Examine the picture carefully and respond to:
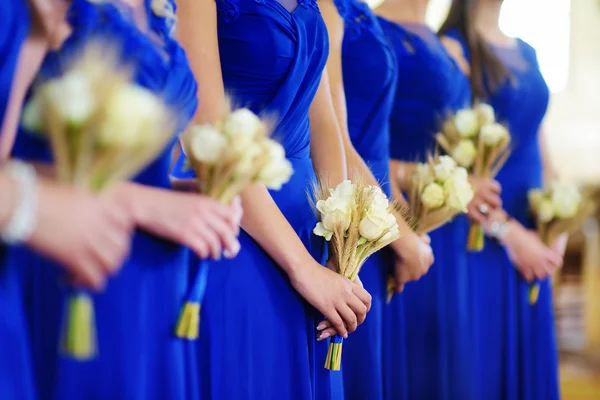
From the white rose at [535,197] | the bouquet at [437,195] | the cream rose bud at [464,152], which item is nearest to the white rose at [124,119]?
the bouquet at [437,195]

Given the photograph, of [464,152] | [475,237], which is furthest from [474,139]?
[475,237]

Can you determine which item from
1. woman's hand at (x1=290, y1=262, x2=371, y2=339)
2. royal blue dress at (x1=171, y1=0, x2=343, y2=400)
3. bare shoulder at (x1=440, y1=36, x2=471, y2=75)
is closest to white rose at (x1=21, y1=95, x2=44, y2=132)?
royal blue dress at (x1=171, y1=0, x2=343, y2=400)

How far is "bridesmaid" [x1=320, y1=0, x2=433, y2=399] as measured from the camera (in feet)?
5.59

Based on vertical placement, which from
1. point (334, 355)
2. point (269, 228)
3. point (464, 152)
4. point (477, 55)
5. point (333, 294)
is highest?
point (477, 55)

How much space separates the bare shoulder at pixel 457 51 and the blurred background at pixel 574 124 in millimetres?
1503

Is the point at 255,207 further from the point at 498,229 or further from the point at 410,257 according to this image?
the point at 498,229

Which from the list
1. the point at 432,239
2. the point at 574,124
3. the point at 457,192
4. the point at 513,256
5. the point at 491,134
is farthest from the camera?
the point at 574,124

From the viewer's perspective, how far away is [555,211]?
2197 mm

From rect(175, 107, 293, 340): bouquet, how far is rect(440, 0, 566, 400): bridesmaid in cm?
127

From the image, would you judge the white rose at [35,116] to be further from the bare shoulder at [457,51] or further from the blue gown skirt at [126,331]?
the bare shoulder at [457,51]

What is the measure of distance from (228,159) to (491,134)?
3.90 ft

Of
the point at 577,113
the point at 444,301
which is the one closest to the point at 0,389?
the point at 444,301

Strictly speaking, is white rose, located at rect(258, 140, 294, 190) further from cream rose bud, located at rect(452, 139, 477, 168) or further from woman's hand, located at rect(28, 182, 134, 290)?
cream rose bud, located at rect(452, 139, 477, 168)

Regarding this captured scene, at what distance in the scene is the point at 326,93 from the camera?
1.60 m
